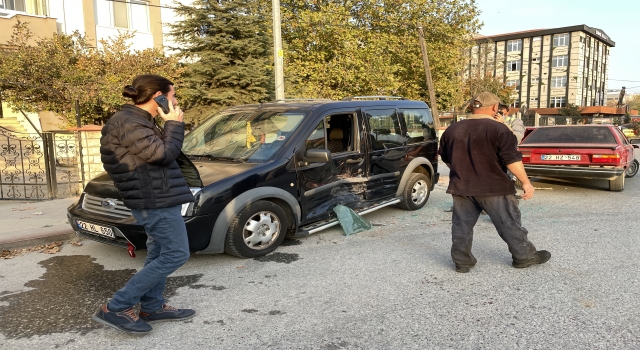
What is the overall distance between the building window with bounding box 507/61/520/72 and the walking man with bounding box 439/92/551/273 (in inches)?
2720

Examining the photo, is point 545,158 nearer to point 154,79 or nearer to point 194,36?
point 154,79

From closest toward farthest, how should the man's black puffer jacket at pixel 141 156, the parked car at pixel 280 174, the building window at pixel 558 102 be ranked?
the man's black puffer jacket at pixel 141 156
the parked car at pixel 280 174
the building window at pixel 558 102

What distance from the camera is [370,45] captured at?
1825 centimetres

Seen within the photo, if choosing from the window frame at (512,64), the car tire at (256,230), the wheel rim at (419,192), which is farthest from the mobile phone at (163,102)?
the window frame at (512,64)

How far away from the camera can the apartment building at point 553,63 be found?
2405 inches

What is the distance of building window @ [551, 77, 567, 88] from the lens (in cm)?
6303

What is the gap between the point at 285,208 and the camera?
493cm

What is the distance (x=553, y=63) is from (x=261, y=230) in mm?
69686

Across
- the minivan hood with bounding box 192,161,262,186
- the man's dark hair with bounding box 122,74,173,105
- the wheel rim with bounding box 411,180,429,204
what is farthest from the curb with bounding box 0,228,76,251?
the wheel rim with bounding box 411,180,429,204

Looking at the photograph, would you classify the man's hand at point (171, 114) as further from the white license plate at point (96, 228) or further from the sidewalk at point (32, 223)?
the sidewalk at point (32, 223)

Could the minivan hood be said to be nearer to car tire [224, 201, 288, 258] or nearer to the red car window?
car tire [224, 201, 288, 258]

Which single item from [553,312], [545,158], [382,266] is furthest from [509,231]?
[545,158]

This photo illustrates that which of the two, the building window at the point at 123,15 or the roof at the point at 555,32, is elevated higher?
the roof at the point at 555,32

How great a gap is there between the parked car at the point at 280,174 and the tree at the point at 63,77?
22.3ft
